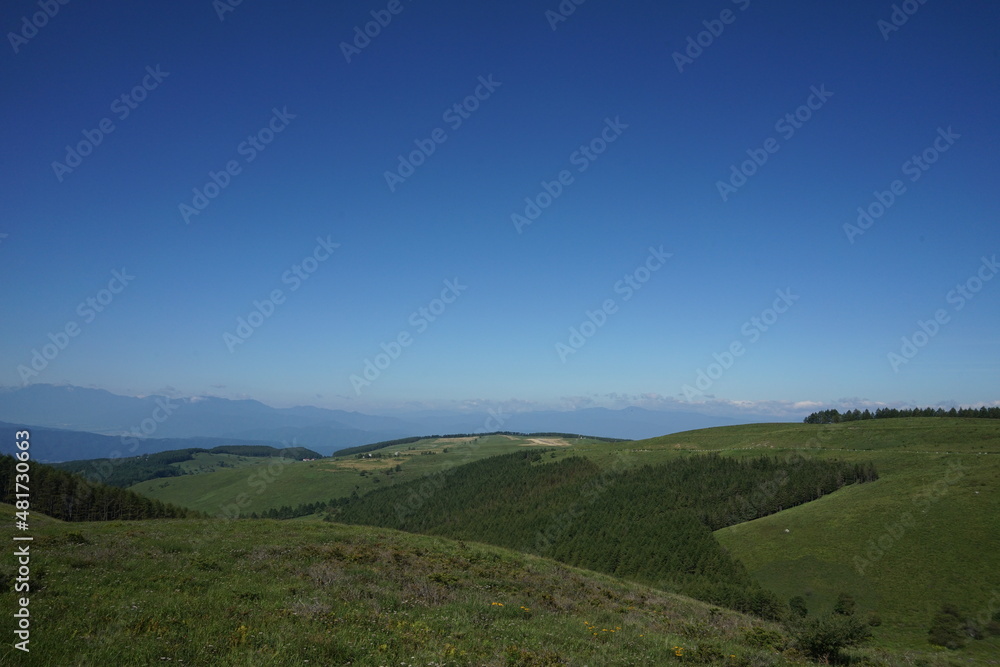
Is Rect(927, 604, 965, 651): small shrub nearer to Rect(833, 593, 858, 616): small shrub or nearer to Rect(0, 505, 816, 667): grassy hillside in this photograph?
Rect(833, 593, 858, 616): small shrub

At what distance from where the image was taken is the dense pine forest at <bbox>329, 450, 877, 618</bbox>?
331ft

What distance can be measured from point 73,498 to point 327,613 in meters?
126

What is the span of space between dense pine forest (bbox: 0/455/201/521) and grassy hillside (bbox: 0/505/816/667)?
100479 millimetres

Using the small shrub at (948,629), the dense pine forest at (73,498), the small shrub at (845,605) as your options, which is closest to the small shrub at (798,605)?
the small shrub at (845,605)

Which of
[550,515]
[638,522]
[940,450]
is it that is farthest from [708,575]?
[940,450]

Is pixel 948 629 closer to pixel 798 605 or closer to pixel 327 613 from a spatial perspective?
pixel 798 605

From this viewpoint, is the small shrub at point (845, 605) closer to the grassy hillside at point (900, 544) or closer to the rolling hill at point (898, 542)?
the rolling hill at point (898, 542)

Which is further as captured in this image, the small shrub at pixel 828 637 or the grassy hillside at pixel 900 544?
the grassy hillside at pixel 900 544

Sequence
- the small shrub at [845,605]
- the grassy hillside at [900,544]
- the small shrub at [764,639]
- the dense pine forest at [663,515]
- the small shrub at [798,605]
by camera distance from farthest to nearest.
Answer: the dense pine forest at [663,515], the small shrub at [798,605], the small shrub at [845,605], the grassy hillside at [900,544], the small shrub at [764,639]

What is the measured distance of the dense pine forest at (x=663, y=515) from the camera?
101 metres

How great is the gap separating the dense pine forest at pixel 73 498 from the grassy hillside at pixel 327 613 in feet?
330

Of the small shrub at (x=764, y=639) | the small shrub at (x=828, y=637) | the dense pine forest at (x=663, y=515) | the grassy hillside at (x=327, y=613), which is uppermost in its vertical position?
the grassy hillside at (x=327, y=613)

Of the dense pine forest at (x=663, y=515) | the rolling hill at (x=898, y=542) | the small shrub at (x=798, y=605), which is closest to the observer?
the rolling hill at (x=898, y=542)

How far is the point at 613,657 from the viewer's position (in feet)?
41.6
